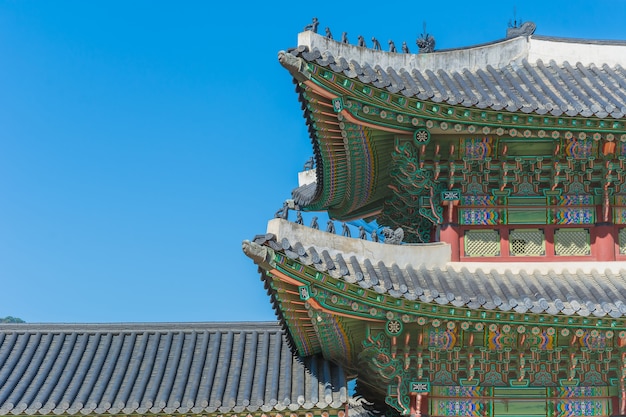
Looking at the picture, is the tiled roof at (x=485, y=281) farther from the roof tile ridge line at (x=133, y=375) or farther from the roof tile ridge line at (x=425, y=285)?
the roof tile ridge line at (x=133, y=375)

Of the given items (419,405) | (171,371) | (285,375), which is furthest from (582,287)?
(171,371)

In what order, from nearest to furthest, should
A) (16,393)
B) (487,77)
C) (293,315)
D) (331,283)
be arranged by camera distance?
(331,283) < (293,315) < (16,393) < (487,77)

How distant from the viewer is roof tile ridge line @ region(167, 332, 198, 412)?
14.2m

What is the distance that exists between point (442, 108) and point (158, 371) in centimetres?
643

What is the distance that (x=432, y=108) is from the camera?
46.5 feet

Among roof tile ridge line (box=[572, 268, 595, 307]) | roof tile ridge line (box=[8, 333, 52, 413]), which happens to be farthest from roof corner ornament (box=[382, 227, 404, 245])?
roof tile ridge line (box=[8, 333, 52, 413])

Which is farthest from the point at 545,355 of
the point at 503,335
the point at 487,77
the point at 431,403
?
the point at 487,77

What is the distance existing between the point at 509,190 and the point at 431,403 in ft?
12.5

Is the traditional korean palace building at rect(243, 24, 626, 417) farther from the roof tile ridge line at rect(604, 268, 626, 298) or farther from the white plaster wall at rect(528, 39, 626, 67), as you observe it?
the white plaster wall at rect(528, 39, 626, 67)

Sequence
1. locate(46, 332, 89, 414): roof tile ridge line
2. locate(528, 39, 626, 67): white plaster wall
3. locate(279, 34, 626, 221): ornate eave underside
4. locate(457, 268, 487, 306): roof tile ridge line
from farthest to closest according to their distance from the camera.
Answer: locate(528, 39, 626, 67): white plaster wall → locate(46, 332, 89, 414): roof tile ridge line → locate(279, 34, 626, 221): ornate eave underside → locate(457, 268, 487, 306): roof tile ridge line

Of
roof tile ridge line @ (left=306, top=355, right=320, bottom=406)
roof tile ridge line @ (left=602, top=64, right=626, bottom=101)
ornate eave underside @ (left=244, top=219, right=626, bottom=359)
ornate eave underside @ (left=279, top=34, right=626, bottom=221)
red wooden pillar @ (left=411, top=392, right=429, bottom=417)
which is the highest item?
roof tile ridge line @ (left=602, top=64, right=626, bottom=101)

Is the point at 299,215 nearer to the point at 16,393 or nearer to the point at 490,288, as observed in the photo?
the point at 490,288

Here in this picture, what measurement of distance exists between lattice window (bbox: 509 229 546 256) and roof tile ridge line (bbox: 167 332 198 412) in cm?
580

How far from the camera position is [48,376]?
15.6 m
